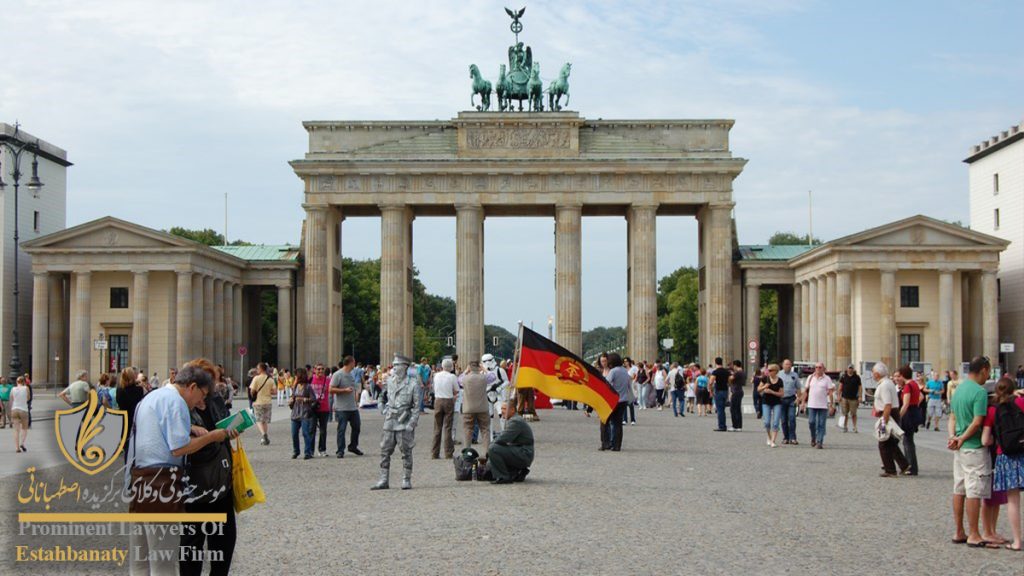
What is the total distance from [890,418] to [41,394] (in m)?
54.2

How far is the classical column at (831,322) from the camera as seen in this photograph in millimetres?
68625

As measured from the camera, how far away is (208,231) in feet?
376

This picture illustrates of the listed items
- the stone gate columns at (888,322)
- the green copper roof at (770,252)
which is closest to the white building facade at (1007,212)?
the stone gate columns at (888,322)

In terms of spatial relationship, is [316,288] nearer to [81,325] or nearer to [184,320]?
[184,320]

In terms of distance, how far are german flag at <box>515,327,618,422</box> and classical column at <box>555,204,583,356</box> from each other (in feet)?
162

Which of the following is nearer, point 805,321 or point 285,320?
point 805,321

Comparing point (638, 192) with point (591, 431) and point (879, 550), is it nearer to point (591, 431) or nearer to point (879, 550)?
point (591, 431)

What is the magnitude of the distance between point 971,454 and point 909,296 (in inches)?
2282

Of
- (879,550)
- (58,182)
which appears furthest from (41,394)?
(879,550)

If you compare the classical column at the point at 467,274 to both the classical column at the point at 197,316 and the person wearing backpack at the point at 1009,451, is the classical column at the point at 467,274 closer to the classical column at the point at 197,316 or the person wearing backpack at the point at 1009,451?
the classical column at the point at 197,316

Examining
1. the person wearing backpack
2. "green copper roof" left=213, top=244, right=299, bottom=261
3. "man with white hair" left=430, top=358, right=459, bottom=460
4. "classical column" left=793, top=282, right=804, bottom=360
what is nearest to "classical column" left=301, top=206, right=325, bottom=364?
"green copper roof" left=213, top=244, right=299, bottom=261

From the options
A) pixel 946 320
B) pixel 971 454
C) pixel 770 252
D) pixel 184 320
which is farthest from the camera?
pixel 770 252

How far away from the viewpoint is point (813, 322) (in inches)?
2904

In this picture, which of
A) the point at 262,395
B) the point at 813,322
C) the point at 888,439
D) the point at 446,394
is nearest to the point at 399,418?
the point at 446,394
